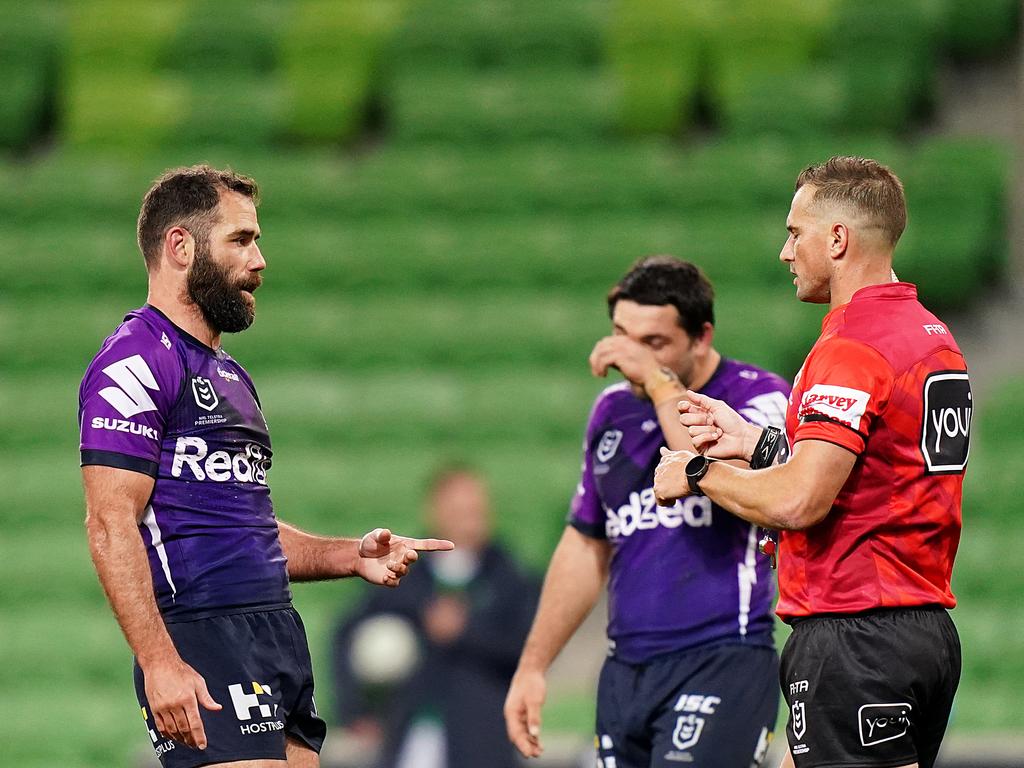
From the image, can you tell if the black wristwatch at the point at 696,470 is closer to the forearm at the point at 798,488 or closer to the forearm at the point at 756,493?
the forearm at the point at 756,493

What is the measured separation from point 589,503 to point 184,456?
1664 mm

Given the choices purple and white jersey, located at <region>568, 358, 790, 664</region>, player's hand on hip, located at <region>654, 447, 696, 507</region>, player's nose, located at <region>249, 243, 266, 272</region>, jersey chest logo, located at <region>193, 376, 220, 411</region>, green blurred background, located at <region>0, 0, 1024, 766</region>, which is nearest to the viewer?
player's hand on hip, located at <region>654, 447, 696, 507</region>

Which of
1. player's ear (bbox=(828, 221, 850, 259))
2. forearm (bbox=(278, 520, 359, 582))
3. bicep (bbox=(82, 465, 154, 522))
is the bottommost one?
forearm (bbox=(278, 520, 359, 582))

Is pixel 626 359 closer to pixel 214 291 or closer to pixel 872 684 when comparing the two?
pixel 214 291

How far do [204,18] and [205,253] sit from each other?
9.44m

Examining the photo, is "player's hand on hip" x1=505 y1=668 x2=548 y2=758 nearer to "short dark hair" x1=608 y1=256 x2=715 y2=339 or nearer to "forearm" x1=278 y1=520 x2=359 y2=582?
"forearm" x1=278 y1=520 x2=359 y2=582

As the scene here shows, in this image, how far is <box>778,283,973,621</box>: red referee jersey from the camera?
154 inches

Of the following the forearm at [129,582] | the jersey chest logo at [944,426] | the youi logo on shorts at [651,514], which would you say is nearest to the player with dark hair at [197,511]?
the forearm at [129,582]

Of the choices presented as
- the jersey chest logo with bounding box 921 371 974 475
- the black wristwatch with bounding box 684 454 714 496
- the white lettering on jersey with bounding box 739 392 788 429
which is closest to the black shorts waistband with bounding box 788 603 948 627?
the jersey chest logo with bounding box 921 371 974 475

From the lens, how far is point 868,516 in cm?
393

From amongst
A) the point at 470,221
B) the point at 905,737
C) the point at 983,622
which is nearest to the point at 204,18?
the point at 470,221

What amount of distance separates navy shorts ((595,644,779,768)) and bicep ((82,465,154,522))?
184 centimetres

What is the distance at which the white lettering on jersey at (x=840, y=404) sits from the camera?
12.6ft

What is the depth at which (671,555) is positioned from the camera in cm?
516
